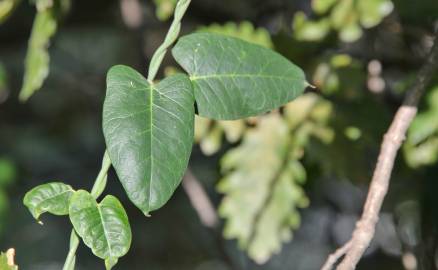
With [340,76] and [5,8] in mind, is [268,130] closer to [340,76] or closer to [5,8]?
[340,76]

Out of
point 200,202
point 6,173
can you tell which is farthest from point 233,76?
point 6,173

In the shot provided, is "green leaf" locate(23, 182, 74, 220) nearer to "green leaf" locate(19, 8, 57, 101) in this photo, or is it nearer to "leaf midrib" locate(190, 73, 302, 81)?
"leaf midrib" locate(190, 73, 302, 81)

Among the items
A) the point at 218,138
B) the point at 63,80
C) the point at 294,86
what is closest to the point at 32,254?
the point at 63,80

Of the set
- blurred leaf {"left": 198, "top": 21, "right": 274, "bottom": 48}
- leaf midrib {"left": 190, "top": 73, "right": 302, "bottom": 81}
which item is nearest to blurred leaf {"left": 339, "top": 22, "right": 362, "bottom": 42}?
blurred leaf {"left": 198, "top": 21, "right": 274, "bottom": 48}

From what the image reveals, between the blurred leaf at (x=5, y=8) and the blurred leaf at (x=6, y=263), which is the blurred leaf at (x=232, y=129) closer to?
the blurred leaf at (x=5, y=8)

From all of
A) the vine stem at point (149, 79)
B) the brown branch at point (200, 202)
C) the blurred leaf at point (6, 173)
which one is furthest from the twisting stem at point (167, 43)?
the blurred leaf at point (6, 173)

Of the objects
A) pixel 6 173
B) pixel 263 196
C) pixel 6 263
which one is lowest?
pixel 6 173
